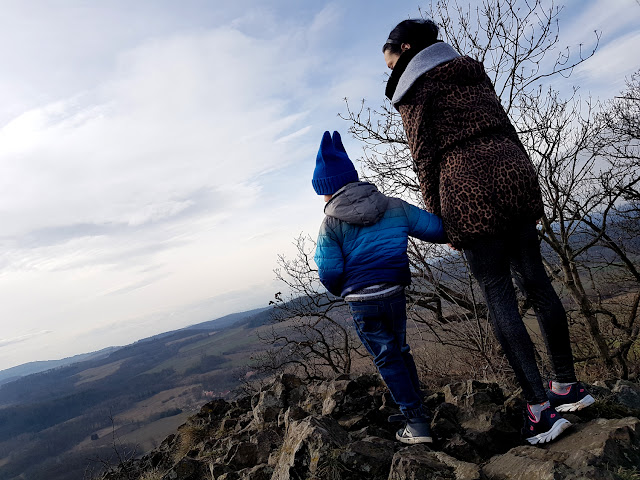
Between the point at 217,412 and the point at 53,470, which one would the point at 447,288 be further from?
the point at 53,470

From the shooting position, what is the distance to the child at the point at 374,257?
247 centimetres

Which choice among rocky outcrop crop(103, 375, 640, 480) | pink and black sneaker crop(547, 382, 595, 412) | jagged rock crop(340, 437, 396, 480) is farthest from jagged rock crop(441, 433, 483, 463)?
pink and black sneaker crop(547, 382, 595, 412)

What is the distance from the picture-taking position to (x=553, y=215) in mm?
7887

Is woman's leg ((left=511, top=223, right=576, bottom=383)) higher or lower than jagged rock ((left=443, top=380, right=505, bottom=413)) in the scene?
higher

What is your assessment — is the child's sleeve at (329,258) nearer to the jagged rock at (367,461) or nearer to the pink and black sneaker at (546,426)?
the jagged rock at (367,461)

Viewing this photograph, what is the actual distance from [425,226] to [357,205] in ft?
1.44

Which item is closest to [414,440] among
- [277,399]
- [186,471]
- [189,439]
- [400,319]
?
[400,319]

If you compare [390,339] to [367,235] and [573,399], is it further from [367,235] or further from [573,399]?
[573,399]

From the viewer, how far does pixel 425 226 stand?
246cm

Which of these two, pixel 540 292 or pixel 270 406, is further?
pixel 270 406

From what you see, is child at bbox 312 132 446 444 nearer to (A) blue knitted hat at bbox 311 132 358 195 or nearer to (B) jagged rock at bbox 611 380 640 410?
(A) blue knitted hat at bbox 311 132 358 195

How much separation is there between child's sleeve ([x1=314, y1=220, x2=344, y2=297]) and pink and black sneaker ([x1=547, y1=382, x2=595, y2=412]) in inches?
58.3

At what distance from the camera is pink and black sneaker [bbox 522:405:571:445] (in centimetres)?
211

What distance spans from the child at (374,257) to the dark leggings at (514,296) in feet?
1.06
